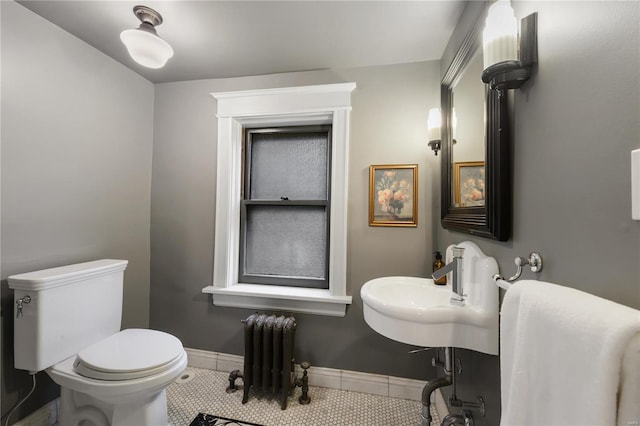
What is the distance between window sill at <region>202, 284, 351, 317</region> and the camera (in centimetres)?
171

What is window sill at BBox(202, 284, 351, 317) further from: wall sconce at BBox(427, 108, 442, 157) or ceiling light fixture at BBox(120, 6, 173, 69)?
ceiling light fixture at BBox(120, 6, 173, 69)

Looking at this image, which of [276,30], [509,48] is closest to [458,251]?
[509,48]

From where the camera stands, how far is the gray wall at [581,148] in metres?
0.47

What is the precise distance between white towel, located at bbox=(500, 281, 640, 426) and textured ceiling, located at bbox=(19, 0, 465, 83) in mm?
1402

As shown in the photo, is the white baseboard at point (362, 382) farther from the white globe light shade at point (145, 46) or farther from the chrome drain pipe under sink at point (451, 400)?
the white globe light shade at point (145, 46)

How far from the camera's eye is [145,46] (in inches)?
Answer: 50.0

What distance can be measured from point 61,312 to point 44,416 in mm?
623

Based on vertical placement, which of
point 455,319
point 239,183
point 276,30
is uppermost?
point 276,30

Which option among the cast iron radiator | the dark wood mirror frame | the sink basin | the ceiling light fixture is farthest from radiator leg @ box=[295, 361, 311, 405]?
the ceiling light fixture

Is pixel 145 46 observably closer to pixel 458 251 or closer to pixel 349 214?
pixel 349 214

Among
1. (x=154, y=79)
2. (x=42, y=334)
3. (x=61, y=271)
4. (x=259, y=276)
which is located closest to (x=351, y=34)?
(x=154, y=79)

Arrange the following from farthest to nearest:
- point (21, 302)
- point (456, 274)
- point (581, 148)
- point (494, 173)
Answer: point (21, 302) → point (456, 274) → point (494, 173) → point (581, 148)

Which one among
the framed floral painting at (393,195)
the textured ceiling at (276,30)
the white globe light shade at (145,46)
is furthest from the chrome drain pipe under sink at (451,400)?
the white globe light shade at (145,46)

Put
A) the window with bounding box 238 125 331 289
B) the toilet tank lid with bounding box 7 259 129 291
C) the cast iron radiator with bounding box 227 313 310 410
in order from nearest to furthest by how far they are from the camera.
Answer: the toilet tank lid with bounding box 7 259 129 291 < the cast iron radiator with bounding box 227 313 310 410 < the window with bounding box 238 125 331 289
